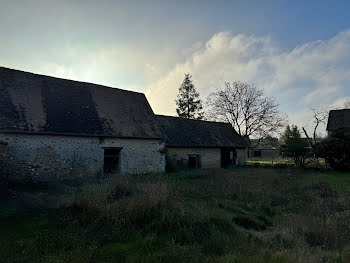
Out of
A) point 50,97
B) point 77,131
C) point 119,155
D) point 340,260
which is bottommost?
point 340,260

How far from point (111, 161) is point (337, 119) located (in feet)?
100

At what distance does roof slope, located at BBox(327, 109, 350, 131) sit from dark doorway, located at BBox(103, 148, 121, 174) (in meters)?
28.6

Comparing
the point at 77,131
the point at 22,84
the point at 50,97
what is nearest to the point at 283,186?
the point at 77,131

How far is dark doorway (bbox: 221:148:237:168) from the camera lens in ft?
80.7

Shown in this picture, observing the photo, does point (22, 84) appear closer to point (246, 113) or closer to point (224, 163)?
point (224, 163)

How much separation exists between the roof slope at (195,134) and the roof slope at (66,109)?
2629mm

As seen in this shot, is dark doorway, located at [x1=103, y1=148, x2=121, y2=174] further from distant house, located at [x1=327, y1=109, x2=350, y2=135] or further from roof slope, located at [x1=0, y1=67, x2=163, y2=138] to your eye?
distant house, located at [x1=327, y1=109, x2=350, y2=135]

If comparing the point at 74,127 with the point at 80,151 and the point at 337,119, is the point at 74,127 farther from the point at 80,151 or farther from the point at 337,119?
the point at 337,119

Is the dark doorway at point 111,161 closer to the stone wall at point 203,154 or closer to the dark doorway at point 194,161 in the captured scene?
the stone wall at point 203,154

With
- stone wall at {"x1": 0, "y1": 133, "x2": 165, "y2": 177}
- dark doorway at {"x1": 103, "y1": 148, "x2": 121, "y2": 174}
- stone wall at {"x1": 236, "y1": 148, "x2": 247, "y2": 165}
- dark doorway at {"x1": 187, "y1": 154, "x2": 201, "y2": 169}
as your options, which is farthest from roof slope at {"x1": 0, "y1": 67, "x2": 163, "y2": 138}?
stone wall at {"x1": 236, "y1": 148, "x2": 247, "y2": 165}

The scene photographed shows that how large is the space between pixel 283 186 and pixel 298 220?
5.94 metres

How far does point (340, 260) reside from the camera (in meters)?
4.38

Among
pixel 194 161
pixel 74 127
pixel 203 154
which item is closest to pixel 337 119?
pixel 203 154

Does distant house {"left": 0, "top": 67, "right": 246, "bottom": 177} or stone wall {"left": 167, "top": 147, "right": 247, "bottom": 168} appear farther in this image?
stone wall {"left": 167, "top": 147, "right": 247, "bottom": 168}
